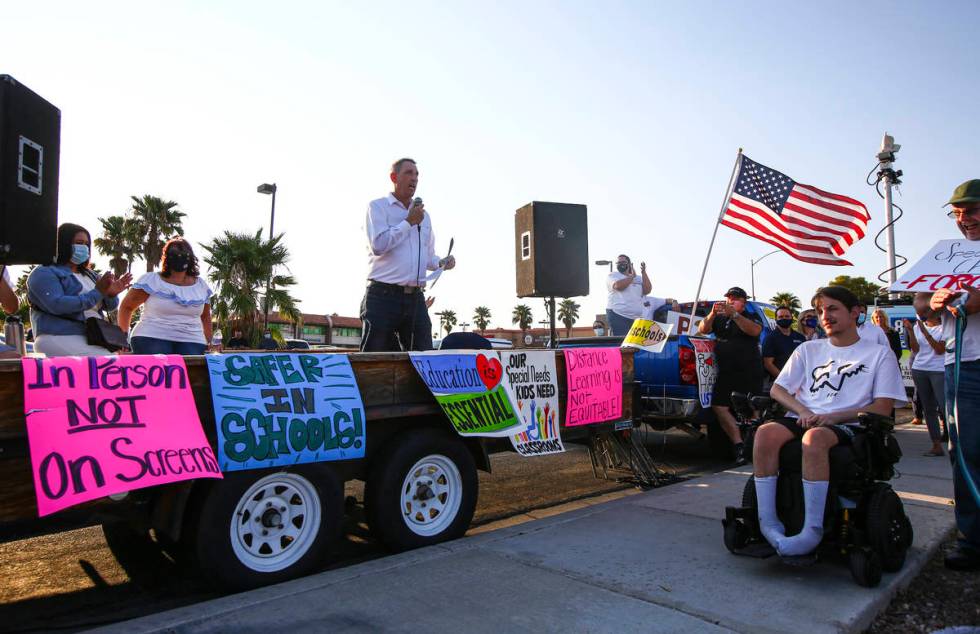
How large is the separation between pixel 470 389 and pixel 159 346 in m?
1.98

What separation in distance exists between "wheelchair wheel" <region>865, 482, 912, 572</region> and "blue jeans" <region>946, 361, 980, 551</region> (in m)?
0.44

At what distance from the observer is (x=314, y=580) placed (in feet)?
10.3

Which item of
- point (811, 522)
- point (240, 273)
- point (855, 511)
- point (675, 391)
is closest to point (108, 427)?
point (811, 522)

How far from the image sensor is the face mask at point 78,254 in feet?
13.8

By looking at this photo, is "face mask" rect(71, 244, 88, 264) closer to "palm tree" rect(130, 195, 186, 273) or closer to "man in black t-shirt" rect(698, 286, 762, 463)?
"man in black t-shirt" rect(698, 286, 762, 463)

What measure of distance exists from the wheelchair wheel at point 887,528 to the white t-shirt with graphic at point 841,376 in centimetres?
49

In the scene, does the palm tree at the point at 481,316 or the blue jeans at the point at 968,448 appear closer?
the blue jeans at the point at 968,448

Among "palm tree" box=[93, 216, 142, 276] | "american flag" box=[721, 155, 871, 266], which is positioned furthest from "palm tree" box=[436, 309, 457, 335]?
"american flag" box=[721, 155, 871, 266]

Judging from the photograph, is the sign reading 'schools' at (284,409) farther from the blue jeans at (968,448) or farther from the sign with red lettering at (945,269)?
the blue jeans at (968,448)

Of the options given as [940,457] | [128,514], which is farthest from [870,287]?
[128,514]

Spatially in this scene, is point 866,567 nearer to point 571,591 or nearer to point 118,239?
point 571,591

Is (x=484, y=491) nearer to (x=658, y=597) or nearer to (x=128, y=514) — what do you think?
(x=658, y=597)

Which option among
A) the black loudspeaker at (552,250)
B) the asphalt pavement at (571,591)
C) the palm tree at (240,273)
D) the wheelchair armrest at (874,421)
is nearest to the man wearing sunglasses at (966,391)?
the asphalt pavement at (571,591)

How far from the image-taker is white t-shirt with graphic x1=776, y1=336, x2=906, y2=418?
3484 millimetres
